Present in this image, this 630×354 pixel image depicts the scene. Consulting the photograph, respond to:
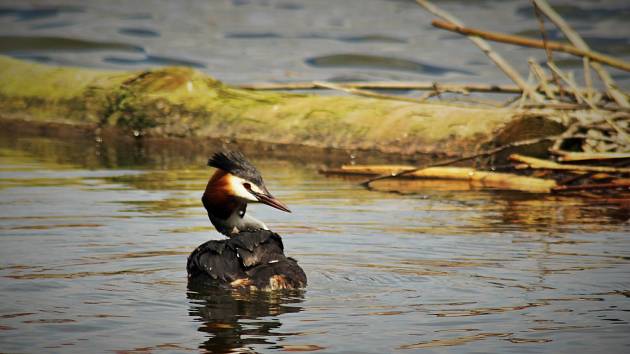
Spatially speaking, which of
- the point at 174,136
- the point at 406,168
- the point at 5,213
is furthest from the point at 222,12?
the point at 5,213

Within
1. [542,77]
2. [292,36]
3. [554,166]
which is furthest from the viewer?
[292,36]

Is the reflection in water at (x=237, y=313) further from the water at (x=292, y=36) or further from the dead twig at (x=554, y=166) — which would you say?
the water at (x=292, y=36)

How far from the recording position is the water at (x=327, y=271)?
6293 millimetres

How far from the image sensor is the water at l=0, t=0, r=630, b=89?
79.2 feet

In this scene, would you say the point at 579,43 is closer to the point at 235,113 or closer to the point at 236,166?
the point at 235,113

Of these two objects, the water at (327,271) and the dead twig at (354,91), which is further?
the dead twig at (354,91)

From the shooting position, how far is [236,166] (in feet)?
25.2

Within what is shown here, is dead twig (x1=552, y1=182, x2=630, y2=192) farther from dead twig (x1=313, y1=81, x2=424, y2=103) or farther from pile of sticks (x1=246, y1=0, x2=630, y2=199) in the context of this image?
dead twig (x1=313, y1=81, x2=424, y2=103)

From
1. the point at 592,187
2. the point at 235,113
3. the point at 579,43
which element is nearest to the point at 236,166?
the point at 592,187

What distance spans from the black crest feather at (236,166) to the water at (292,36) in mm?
14757

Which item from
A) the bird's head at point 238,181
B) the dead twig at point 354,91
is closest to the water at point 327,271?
the bird's head at point 238,181

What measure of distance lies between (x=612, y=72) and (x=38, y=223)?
50.8ft

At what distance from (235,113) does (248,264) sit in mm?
8316

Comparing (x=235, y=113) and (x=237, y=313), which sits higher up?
(x=235, y=113)
